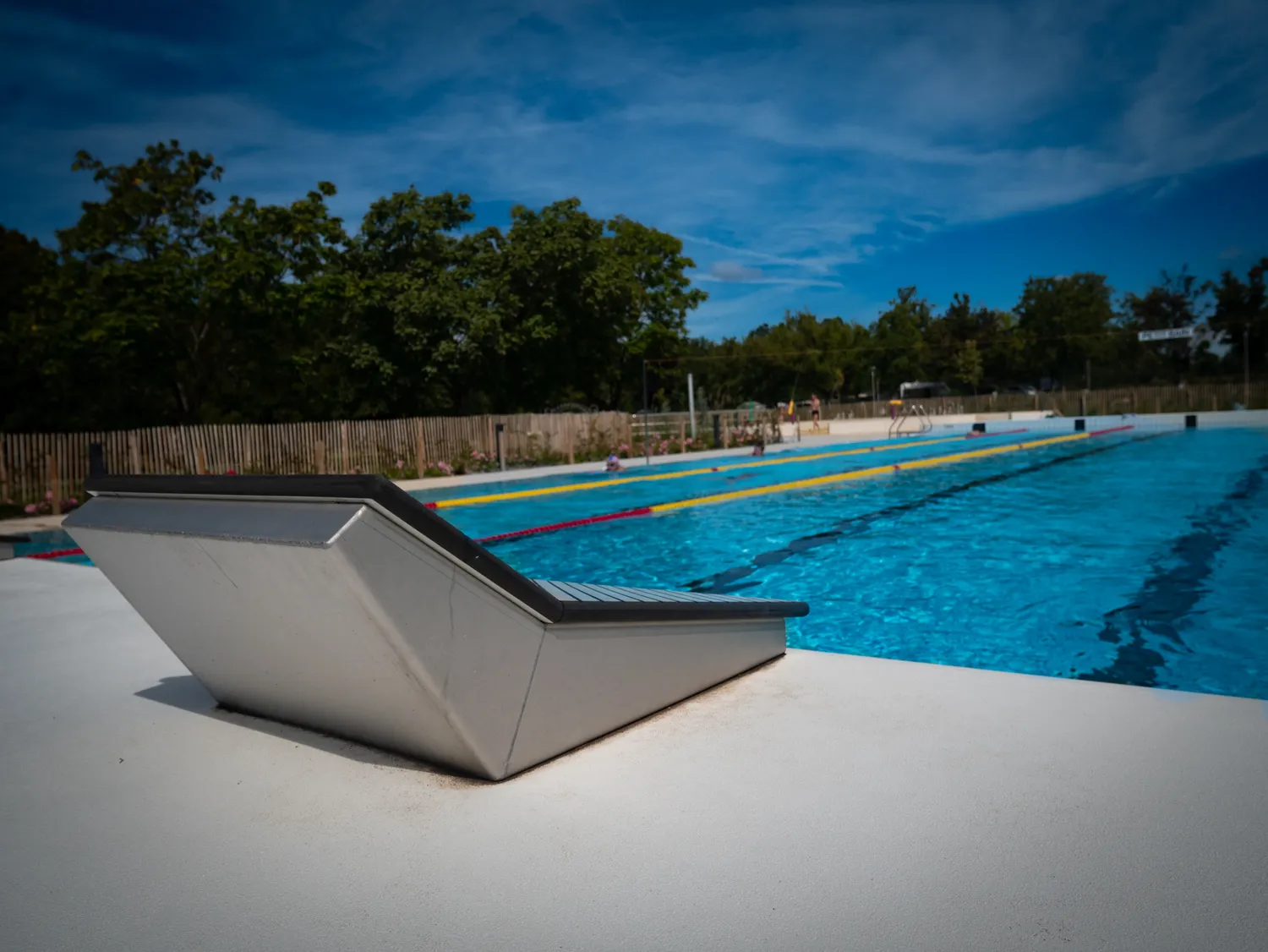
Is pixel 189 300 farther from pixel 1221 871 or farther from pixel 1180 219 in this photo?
pixel 1180 219

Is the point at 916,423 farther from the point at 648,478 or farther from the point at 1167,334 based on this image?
the point at 1167,334

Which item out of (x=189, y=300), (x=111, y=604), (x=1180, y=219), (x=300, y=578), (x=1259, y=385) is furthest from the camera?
(x=1180, y=219)

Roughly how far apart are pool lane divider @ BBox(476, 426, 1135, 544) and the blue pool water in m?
0.22

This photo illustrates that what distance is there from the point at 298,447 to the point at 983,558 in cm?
1465

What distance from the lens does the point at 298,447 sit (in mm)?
18047

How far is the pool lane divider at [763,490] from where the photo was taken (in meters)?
10.3

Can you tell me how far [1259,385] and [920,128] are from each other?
32.0 meters

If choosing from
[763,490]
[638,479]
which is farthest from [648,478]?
[763,490]

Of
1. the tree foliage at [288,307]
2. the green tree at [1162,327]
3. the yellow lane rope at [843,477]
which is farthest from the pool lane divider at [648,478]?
the green tree at [1162,327]

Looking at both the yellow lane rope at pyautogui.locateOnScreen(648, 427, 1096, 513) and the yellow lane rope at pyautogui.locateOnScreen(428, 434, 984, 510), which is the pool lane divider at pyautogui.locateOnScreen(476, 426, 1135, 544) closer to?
the yellow lane rope at pyautogui.locateOnScreen(648, 427, 1096, 513)

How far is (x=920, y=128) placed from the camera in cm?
6384

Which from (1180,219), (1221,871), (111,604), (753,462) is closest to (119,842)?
(1221,871)

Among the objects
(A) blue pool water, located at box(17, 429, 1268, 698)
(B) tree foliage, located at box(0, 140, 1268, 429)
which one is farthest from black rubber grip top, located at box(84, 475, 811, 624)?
(B) tree foliage, located at box(0, 140, 1268, 429)

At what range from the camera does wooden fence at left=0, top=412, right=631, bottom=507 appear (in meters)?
14.3
